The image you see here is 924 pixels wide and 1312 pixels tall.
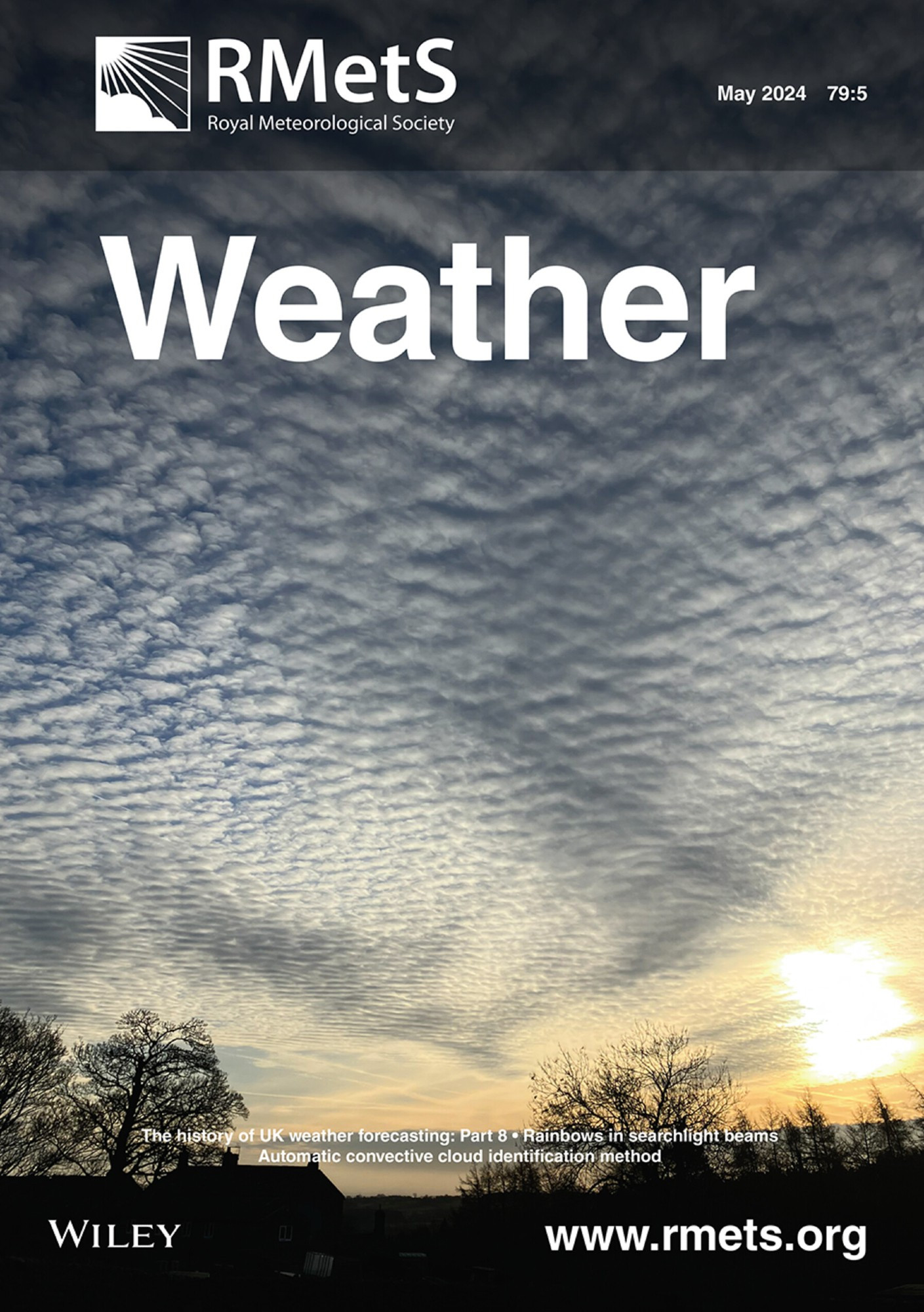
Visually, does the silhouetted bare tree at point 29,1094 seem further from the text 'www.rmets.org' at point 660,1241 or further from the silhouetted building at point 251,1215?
the text 'www.rmets.org' at point 660,1241

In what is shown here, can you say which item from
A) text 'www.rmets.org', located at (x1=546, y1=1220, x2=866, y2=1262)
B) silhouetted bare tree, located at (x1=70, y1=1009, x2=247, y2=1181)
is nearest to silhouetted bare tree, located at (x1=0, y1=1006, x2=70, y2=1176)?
silhouetted bare tree, located at (x1=70, y1=1009, x2=247, y2=1181)

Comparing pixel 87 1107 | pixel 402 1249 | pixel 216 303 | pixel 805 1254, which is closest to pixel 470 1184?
pixel 402 1249

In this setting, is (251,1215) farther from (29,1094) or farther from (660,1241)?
(660,1241)

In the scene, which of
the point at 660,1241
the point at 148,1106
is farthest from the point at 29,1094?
the point at 660,1241

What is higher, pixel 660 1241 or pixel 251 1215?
pixel 660 1241

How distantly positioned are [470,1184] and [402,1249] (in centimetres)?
851

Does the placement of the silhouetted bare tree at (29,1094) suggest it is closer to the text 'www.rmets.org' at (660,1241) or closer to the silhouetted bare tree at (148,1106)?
the silhouetted bare tree at (148,1106)

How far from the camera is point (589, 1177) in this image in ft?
164

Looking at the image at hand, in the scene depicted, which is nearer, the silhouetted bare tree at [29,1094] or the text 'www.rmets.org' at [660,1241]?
the text 'www.rmets.org' at [660,1241]

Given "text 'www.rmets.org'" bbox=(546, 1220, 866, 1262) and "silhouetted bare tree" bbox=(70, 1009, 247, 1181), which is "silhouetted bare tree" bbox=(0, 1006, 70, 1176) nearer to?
"silhouetted bare tree" bbox=(70, 1009, 247, 1181)

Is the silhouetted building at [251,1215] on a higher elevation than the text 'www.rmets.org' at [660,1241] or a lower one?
lower

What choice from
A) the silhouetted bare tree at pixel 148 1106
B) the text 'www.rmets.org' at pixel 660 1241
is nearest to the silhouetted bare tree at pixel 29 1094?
the silhouetted bare tree at pixel 148 1106

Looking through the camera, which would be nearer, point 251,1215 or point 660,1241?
point 660,1241

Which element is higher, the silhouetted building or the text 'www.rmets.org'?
the text 'www.rmets.org'
